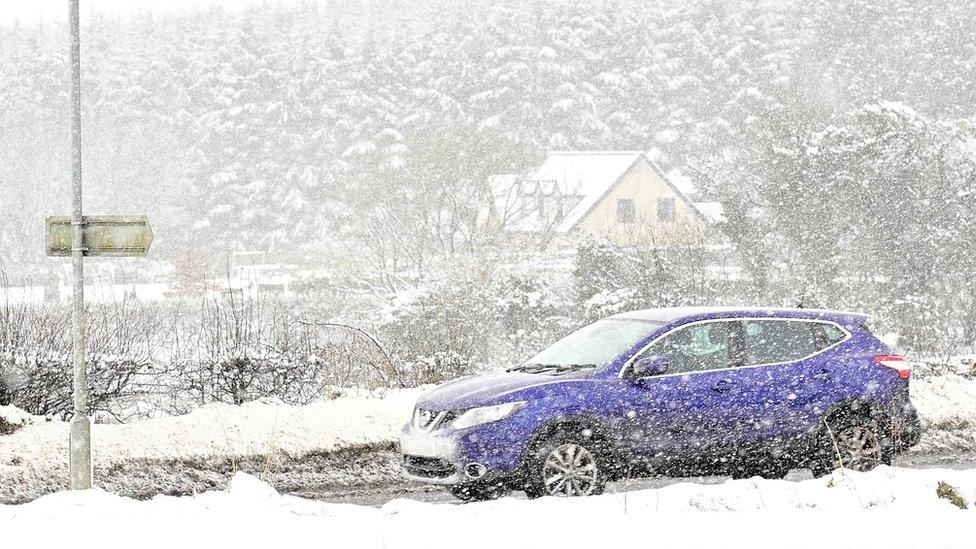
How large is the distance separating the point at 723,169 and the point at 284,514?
99.4ft

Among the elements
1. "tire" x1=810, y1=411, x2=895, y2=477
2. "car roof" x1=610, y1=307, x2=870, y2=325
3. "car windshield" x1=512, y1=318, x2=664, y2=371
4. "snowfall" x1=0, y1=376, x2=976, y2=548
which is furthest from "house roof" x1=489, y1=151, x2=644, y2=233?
"snowfall" x1=0, y1=376, x2=976, y2=548

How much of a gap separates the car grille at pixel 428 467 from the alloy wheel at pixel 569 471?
29.0 inches

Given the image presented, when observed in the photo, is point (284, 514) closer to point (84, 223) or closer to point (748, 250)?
point (84, 223)

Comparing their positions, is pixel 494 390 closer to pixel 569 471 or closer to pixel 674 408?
pixel 569 471

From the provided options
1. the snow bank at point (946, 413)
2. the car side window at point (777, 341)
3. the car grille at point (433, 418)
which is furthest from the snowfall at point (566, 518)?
the snow bank at point (946, 413)

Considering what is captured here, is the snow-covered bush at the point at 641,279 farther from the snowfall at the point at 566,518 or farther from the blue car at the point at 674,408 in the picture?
the snowfall at the point at 566,518

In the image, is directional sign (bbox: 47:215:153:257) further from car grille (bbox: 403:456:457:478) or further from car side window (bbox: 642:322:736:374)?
car side window (bbox: 642:322:736:374)

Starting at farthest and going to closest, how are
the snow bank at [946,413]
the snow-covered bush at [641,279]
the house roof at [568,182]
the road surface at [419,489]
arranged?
the house roof at [568,182], the snow-covered bush at [641,279], the snow bank at [946,413], the road surface at [419,489]

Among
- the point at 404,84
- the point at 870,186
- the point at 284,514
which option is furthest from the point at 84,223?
the point at 404,84

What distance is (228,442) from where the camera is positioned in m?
12.0

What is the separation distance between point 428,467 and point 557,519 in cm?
246

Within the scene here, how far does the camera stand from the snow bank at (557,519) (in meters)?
6.65

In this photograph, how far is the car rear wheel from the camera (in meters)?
9.02

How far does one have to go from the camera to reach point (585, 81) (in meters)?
78.9
